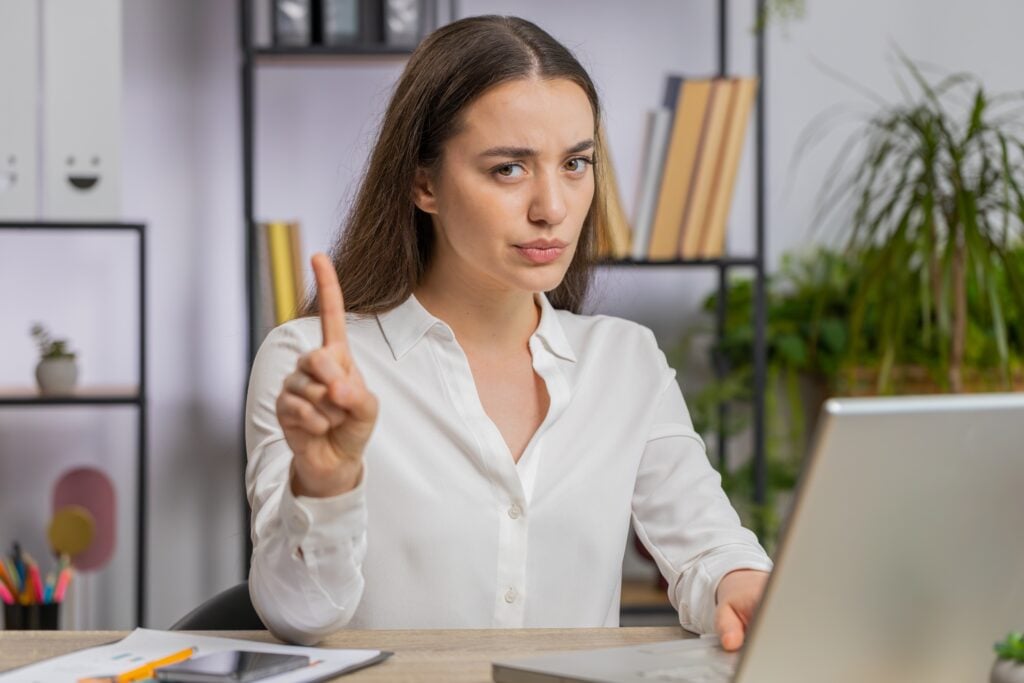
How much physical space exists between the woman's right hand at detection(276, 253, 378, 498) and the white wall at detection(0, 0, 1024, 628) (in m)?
1.84

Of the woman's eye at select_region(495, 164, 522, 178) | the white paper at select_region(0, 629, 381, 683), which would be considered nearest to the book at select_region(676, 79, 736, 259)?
the woman's eye at select_region(495, 164, 522, 178)

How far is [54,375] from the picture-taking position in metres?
2.58

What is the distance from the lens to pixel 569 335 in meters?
1.60

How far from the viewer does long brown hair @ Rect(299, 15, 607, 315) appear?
4.73ft

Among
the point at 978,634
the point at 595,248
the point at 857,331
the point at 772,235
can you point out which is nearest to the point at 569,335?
the point at 595,248

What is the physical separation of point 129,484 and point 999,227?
81.3 inches

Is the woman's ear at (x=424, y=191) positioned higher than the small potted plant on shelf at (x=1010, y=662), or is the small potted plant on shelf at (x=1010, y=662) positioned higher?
the woman's ear at (x=424, y=191)

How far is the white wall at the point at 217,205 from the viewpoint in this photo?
2857 millimetres

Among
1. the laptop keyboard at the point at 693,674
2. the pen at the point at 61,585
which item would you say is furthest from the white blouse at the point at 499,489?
the pen at the point at 61,585

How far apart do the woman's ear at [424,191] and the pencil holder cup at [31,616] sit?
140 cm

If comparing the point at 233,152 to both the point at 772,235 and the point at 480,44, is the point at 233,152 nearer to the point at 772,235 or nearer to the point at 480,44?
the point at 772,235

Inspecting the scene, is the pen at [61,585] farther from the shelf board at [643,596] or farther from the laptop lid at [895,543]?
the laptop lid at [895,543]

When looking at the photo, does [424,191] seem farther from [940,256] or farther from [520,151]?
[940,256]

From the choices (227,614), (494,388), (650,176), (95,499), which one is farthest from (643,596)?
(227,614)
